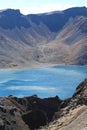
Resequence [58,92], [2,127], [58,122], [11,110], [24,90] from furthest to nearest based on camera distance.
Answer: [24,90] → [58,92] → [11,110] → [2,127] → [58,122]

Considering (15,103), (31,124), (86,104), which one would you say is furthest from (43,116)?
(86,104)

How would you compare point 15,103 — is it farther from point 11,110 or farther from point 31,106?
point 11,110

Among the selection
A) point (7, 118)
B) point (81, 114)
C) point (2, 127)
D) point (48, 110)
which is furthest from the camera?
point (48, 110)

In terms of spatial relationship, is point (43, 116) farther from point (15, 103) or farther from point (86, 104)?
point (86, 104)

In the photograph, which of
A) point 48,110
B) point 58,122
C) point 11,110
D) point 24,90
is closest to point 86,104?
point 58,122

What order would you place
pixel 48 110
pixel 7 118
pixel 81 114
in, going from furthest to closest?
pixel 48 110 < pixel 7 118 < pixel 81 114

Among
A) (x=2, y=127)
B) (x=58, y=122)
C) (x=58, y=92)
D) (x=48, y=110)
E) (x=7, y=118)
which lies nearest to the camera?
(x=58, y=122)

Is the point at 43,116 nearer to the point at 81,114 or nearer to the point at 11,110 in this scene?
the point at 11,110

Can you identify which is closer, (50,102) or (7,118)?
(7,118)

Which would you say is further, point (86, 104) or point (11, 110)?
point (11, 110)
